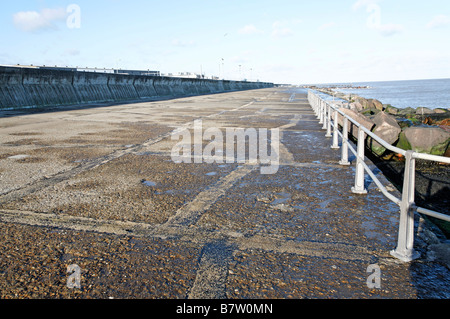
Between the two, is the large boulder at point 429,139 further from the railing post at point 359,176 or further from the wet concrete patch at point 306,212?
the railing post at point 359,176

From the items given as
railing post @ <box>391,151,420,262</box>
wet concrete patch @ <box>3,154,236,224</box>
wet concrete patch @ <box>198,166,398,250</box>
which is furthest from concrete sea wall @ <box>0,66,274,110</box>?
railing post @ <box>391,151,420,262</box>

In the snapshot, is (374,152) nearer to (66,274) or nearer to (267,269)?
(267,269)

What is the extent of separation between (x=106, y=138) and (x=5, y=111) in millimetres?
8457

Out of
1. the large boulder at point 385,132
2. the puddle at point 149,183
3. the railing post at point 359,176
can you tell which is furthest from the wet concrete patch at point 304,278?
the large boulder at point 385,132

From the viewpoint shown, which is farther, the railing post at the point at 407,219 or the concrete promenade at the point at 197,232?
the railing post at the point at 407,219

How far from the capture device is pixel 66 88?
1805 centimetres

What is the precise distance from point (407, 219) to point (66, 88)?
1840cm

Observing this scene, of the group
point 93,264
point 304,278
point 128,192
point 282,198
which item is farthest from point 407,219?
point 128,192

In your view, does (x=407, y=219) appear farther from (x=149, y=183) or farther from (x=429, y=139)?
(x=429, y=139)

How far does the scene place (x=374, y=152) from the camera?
31.7 ft

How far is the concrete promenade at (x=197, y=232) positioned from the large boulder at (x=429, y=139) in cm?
470

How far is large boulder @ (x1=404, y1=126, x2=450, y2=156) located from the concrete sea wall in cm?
1467

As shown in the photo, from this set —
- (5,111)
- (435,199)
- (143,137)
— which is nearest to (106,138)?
(143,137)

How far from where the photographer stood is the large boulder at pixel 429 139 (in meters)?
9.08
